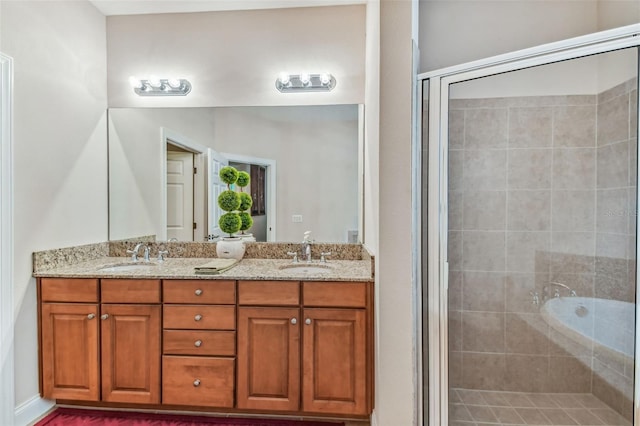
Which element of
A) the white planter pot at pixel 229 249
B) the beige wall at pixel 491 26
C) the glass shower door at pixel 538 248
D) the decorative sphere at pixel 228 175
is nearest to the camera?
the glass shower door at pixel 538 248

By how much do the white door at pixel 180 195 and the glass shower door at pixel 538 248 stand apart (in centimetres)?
188

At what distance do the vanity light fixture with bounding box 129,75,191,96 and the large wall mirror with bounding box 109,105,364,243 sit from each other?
0.13 meters

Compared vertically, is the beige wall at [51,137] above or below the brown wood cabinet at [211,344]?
above

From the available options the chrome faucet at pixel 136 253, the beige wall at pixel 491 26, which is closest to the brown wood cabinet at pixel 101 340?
the chrome faucet at pixel 136 253

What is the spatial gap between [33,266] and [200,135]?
4.31 ft

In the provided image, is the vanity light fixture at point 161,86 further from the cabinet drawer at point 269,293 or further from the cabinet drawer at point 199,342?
the cabinet drawer at point 199,342

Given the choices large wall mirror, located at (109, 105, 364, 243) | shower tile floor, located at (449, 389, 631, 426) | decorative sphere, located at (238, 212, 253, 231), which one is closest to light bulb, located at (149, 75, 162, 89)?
large wall mirror, located at (109, 105, 364, 243)

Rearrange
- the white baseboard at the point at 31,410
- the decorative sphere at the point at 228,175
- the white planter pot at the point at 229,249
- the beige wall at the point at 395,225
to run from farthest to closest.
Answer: the decorative sphere at the point at 228,175, the white planter pot at the point at 229,249, the white baseboard at the point at 31,410, the beige wall at the point at 395,225

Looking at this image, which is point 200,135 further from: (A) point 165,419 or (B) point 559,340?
(B) point 559,340

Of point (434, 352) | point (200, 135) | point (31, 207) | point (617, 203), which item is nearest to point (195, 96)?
point (200, 135)

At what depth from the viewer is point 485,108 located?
69.5 inches

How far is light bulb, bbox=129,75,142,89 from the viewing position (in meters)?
2.43

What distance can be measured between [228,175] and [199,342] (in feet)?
3.82

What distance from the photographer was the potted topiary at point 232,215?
7.50 feet
